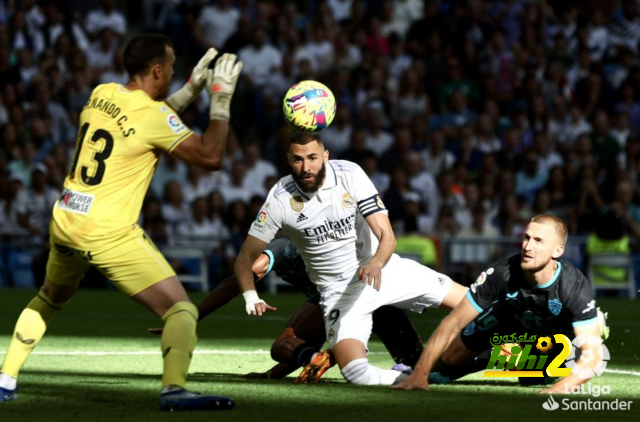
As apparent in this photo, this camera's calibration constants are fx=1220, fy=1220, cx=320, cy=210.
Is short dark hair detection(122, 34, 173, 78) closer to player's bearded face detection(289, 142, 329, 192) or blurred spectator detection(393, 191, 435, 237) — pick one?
player's bearded face detection(289, 142, 329, 192)

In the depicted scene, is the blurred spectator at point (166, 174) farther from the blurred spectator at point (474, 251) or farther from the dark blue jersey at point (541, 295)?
the dark blue jersey at point (541, 295)

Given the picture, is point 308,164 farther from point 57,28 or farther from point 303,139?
point 57,28

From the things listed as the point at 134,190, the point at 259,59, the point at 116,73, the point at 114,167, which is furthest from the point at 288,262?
the point at 116,73

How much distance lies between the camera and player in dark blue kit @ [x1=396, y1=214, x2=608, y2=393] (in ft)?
24.9

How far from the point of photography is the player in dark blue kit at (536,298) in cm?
760

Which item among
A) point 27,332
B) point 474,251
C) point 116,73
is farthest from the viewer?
point 116,73

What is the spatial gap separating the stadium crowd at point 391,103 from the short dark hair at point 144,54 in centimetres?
974

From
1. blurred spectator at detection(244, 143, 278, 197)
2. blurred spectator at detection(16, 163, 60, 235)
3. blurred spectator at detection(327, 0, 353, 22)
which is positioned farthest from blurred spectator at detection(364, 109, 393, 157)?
blurred spectator at detection(16, 163, 60, 235)

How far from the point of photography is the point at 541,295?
7828 millimetres

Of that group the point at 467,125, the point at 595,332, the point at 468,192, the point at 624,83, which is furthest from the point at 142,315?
the point at 624,83

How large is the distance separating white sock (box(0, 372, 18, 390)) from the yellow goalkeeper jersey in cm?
87

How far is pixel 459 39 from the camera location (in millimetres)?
20406

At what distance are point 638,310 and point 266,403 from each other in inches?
326

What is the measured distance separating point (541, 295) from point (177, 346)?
2.44 metres
